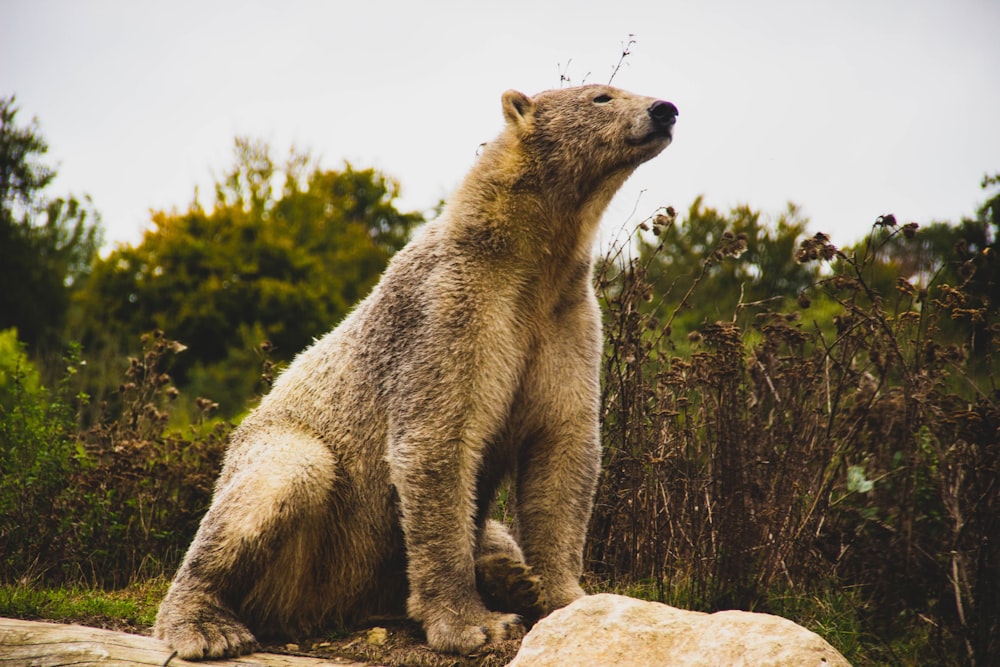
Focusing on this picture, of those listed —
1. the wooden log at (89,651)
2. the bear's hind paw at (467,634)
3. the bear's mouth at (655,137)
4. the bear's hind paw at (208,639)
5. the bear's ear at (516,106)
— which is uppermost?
the bear's ear at (516,106)

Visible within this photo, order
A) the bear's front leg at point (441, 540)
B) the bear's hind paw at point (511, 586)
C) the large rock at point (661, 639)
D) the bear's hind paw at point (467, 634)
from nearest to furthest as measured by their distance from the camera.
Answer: the large rock at point (661, 639)
the bear's hind paw at point (467, 634)
the bear's front leg at point (441, 540)
the bear's hind paw at point (511, 586)

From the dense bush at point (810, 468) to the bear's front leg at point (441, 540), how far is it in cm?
162

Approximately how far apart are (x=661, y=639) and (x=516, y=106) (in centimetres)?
311

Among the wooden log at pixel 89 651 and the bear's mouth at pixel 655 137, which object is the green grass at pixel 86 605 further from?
the bear's mouth at pixel 655 137

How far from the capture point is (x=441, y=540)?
461 centimetres

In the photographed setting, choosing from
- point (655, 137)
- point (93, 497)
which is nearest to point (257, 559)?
point (655, 137)

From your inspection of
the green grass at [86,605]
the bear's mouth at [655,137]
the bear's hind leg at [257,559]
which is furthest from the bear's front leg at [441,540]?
the green grass at [86,605]

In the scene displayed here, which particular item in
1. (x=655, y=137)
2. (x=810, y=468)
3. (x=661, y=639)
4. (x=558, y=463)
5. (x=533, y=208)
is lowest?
(x=661, y=639)

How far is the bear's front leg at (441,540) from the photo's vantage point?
4.59 m

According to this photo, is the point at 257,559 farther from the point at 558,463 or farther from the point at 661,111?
the point at 661,111

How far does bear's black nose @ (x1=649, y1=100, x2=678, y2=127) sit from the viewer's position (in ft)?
16.3

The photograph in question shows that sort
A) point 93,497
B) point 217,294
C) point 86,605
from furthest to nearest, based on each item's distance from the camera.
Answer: point 217,294 → point 93,497 → point 86,605

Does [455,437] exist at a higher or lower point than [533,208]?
lower

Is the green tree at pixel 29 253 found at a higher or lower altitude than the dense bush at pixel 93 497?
higher
